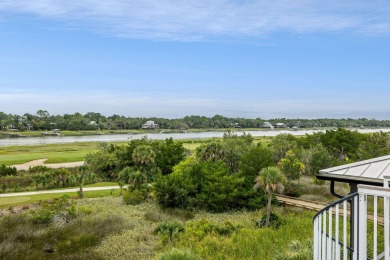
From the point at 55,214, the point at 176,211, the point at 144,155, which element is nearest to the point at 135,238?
the point at 55,214

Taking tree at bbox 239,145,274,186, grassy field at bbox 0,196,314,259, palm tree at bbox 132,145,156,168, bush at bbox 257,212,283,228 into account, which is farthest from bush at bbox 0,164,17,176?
bush at bbox 257,212,283,228

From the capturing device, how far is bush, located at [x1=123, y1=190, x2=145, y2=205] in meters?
29.4

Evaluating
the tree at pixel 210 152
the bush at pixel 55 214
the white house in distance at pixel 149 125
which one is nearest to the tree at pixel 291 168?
the tree at pixel 210 152

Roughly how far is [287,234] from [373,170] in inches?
585

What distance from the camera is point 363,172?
19.7ft

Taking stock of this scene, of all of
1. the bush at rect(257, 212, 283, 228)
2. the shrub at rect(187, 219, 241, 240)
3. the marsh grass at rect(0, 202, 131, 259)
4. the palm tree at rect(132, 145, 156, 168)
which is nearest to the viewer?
the marsh grass at rect(0, 202, 131, 259)

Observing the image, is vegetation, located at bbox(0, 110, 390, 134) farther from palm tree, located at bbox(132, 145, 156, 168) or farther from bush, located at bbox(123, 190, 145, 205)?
bush, located at bbox(123, 190, 145, 205)

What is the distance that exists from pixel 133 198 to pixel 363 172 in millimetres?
25730

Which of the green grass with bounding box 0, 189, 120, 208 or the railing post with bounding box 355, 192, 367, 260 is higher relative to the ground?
the railing post with bounding box 355, 192, 367, 260

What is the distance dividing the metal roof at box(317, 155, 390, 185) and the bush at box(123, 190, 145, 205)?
24.9 metres

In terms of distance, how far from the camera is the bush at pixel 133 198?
2942 cm

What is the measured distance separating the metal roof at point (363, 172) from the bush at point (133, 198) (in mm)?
24916

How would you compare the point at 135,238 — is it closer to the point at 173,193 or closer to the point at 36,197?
the point at 173,193

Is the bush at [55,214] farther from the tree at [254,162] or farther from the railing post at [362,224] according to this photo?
the railing post at [362,224]
